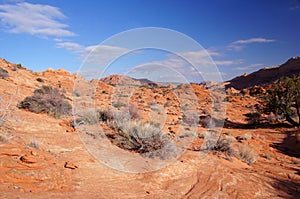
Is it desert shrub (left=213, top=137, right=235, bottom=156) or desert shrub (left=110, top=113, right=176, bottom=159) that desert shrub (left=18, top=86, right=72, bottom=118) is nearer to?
desert shrub (left=110, top=113, right=176, bottom=159)

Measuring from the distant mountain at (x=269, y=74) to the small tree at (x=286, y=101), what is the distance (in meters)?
50.3

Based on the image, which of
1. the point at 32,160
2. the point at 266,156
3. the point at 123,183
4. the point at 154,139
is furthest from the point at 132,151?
the point at 266,156

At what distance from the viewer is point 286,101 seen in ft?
62.6

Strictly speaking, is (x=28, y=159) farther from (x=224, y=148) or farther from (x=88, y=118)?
(x=224, y=148)

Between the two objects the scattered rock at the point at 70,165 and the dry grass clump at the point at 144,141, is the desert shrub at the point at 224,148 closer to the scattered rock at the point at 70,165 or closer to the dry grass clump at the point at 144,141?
the dry grass clump at the point at 144,141

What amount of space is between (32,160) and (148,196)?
2.40 meters

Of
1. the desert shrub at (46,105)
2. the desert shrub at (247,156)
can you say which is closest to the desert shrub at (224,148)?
the desert shrub at (247,156)

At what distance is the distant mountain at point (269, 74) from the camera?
68731 millimetres

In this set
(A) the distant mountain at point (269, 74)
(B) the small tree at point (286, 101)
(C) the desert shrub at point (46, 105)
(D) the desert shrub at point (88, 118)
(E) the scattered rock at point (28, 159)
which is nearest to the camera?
(E) the scattered rock at point (28, 159)

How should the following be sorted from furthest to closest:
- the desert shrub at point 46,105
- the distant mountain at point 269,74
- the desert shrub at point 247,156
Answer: the distant mountain at point 269,74, the desert shrub at point 46,105, the desert shrub at point 247,156

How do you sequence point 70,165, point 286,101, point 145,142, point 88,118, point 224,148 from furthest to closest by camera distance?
point 286,101 < point 88,118 < point 224,148 < point 145,142 < point 70,165

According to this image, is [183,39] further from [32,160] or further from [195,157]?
[32,160]

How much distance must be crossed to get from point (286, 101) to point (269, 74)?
63.7 m

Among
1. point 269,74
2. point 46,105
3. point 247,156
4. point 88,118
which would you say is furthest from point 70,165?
point 269,74
